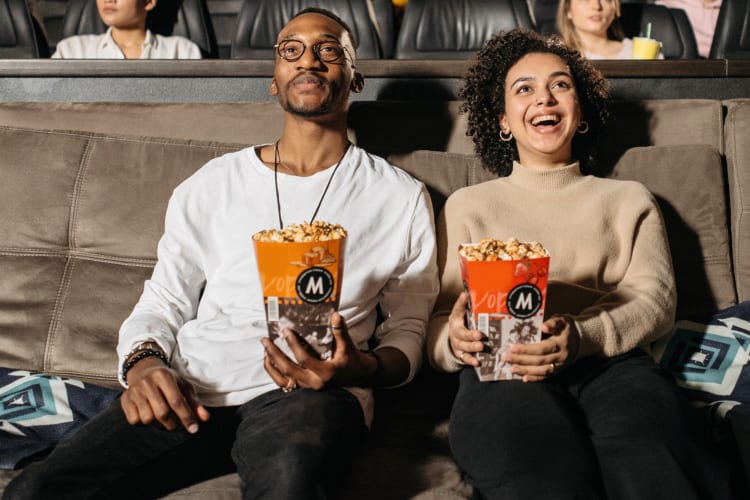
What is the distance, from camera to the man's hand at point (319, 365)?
1.14 metres

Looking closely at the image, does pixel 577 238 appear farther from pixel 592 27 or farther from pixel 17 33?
pixel 17 33

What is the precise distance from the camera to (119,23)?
313 centimetres

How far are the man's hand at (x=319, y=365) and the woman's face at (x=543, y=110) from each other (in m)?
0.63

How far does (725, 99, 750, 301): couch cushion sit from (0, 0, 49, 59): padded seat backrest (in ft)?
9.18

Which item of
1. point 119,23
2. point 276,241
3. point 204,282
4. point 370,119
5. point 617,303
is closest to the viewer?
point 276,241

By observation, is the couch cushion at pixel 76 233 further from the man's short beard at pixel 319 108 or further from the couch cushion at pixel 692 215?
the couch cushion at pixel 692 215

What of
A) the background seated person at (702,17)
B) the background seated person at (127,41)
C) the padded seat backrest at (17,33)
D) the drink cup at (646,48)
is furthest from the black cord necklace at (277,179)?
the background seated person at (702,17)

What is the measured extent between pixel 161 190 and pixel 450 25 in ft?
6.79

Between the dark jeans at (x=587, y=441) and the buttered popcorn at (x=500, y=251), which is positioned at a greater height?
the buttered popcorn at (x=500, y=251)

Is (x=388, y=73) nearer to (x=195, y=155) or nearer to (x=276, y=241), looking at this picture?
(x=195, y=155)

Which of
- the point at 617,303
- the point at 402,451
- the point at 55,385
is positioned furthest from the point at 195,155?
the point at 617,303

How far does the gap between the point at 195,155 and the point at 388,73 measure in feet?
2.05

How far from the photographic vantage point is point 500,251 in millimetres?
1156

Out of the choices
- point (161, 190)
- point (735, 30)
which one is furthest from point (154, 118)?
point (735, 30)
